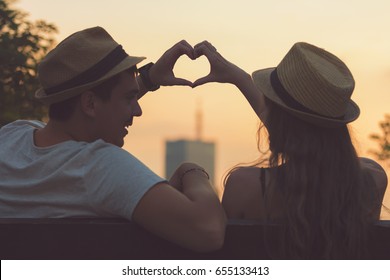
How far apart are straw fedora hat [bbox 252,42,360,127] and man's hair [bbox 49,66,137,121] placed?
0.73 m

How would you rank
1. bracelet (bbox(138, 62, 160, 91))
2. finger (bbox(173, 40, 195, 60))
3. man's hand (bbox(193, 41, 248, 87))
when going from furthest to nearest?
1. bracelet (bbox(138, 62, 160, 91))
2. man's hand (bbox(193, 41, 248, 87))
3. finger (bbox(173, 40, 195, 60))

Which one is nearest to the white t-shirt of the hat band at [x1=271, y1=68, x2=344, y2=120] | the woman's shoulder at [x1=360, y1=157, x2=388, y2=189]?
the hat band at [x1=271, y1=68, x2=344, y2=120]

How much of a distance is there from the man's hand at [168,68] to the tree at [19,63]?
13.1m

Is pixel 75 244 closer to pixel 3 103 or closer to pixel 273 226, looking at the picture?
pixel 273 226

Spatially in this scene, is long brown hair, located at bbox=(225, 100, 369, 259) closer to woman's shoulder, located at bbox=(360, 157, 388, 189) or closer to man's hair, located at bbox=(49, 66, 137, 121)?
woman's shoulder, located at bbox=(360, 157, 388, 189)

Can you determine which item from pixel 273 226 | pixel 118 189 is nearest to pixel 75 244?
pixel 118 189

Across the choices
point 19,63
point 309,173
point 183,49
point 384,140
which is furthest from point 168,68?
point 384,140

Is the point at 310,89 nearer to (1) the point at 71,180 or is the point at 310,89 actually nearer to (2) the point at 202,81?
(2) the point at 202,81

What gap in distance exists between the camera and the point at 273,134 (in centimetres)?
383

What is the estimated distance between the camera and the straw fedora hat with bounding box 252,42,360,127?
3.78m

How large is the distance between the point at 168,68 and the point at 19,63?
527 inches

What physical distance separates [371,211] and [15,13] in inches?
632

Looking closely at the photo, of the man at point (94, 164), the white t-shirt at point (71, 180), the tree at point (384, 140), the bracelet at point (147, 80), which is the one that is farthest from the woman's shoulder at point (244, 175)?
the tree at point (384, 140)

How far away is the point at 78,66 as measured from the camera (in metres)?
3.84
